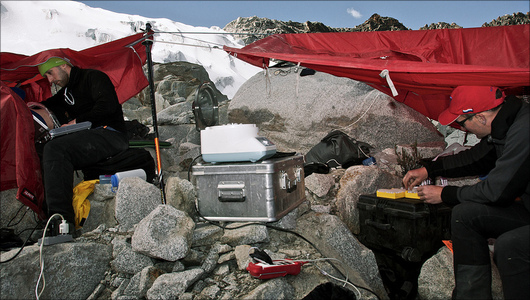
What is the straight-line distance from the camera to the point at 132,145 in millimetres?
4086

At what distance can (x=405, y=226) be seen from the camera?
259 centimetres

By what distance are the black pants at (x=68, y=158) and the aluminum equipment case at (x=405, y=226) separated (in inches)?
88.4

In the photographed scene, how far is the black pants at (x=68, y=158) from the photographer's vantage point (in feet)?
8.49

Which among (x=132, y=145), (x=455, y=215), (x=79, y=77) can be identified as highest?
(x=79, y=77)

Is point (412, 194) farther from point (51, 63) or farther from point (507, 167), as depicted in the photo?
point (51, 63)

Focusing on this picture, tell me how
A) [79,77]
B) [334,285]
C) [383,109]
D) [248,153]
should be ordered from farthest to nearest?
[383,109] → [79,77] → [248,153] → [334,285]

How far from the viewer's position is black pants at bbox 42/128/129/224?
2.59m

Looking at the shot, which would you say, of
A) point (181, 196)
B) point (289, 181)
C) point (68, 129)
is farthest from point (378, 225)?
point (68, 129)

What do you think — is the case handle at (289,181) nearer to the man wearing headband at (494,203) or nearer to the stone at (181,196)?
the stone at (181,196)

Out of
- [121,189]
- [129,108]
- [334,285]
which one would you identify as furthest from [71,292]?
[129,108]

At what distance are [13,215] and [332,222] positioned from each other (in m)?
2.69

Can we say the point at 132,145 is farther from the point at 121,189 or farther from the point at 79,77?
the point at 121,189

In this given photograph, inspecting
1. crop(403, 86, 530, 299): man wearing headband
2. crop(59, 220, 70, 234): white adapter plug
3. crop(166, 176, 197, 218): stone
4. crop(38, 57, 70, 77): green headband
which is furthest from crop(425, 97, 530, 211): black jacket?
crop(38, 57, 70, 77): green headband

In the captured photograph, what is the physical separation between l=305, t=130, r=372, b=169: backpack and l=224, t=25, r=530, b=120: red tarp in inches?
28.6
